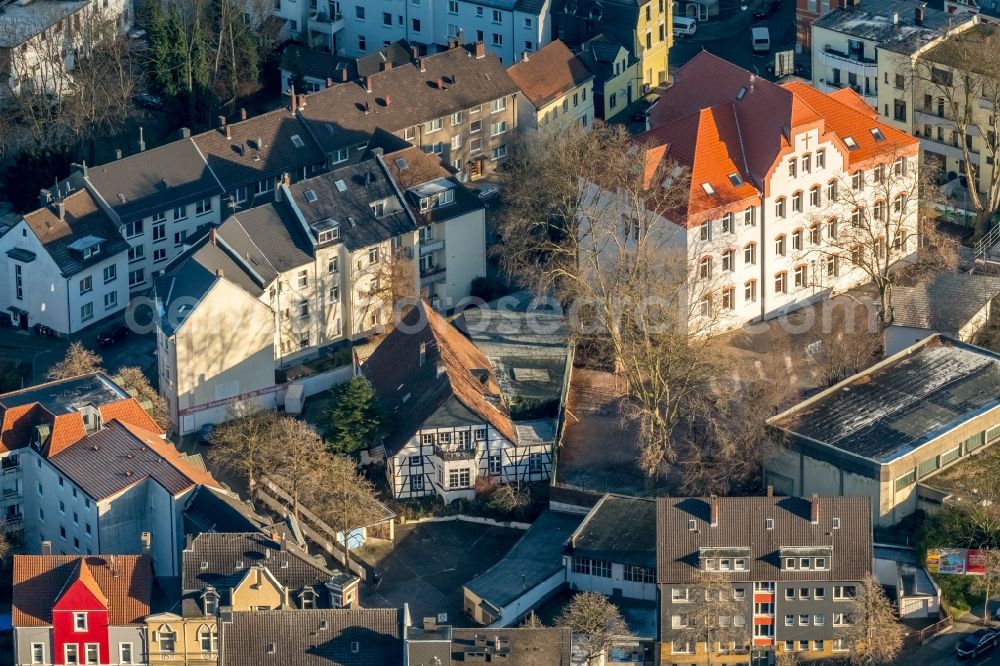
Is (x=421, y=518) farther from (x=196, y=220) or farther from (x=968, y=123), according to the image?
(x=968, y=123)

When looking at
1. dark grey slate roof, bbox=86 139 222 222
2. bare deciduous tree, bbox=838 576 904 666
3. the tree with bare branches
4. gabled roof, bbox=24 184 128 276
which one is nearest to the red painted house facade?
gabled roof, bbox=24 184 128 276

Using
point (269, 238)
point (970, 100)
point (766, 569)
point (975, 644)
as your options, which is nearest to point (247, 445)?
point (269, 238)

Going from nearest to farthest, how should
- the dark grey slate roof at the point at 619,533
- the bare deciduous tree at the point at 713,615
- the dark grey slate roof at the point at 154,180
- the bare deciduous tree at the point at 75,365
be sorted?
1. the bare deciduous tree at the point at 713,615
2. the dark grey slate roof at the point at 619,533
3. the bare deciduous tree at the point at 75,365
4. the dark grey slate roof at the point at 154,180

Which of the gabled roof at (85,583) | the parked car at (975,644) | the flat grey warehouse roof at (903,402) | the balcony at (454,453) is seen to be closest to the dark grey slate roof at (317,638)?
the gabled roof at (85,583)

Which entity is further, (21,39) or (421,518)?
(21,39)

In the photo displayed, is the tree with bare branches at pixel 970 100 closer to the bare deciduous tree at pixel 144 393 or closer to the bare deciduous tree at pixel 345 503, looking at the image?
the bare deciduous tree at pixel 345 503

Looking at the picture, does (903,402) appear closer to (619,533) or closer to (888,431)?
(888,431)

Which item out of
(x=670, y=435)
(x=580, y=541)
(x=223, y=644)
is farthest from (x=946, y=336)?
(x=223, y=644)
